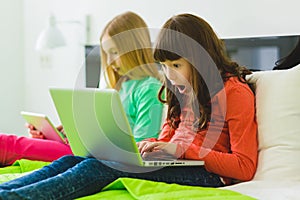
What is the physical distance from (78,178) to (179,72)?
18.3 inches

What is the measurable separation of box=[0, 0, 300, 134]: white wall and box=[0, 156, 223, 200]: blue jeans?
33.1 inches

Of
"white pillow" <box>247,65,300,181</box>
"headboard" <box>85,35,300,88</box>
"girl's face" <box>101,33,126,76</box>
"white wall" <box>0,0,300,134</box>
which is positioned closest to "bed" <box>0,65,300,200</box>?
"white pillow" <box>247,65,300,181</box>

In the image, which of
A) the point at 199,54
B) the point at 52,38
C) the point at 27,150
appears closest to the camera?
the point at 199,54

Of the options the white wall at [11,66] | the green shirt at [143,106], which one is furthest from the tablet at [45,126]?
the white wall at [11,66]

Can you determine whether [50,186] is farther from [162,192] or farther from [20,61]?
[20,61]

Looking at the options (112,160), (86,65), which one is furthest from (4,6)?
(112,160)

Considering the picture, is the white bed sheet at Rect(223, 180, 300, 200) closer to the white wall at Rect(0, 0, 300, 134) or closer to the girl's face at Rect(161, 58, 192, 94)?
the girl's face at Rect(161, 58, 192, 94)

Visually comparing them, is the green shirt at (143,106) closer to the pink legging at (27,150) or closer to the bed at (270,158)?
the pink legging at (27,150)

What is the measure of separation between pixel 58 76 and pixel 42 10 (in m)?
0.44

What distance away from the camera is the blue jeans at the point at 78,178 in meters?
1.26

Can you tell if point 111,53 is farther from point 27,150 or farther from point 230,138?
point 230,138

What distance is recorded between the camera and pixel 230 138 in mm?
1520

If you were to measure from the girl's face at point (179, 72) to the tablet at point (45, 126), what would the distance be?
1.94ft

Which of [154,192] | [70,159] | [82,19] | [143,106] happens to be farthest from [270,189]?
[82,19]
